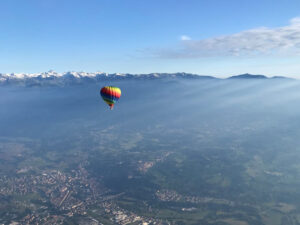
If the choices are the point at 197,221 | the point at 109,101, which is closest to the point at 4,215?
the point at 109,101

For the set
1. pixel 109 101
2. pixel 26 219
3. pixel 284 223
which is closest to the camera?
pixel 109 101

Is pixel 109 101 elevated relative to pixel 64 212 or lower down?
elevated

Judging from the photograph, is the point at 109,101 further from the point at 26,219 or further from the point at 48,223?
the point at 26,219

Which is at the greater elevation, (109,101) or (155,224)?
(109,101)

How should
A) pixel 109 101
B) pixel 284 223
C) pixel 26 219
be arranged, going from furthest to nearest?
1. pixel 26 219
2. pixel 284 223
3. pixel 109 101

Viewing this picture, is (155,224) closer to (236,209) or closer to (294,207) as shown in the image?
(236,209)

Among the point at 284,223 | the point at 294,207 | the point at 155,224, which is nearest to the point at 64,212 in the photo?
the point at 155,224

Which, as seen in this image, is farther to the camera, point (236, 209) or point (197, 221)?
point (236, 209)

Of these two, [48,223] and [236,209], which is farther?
[236,209]

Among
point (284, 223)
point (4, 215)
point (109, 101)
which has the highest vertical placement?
point (109, 101)
